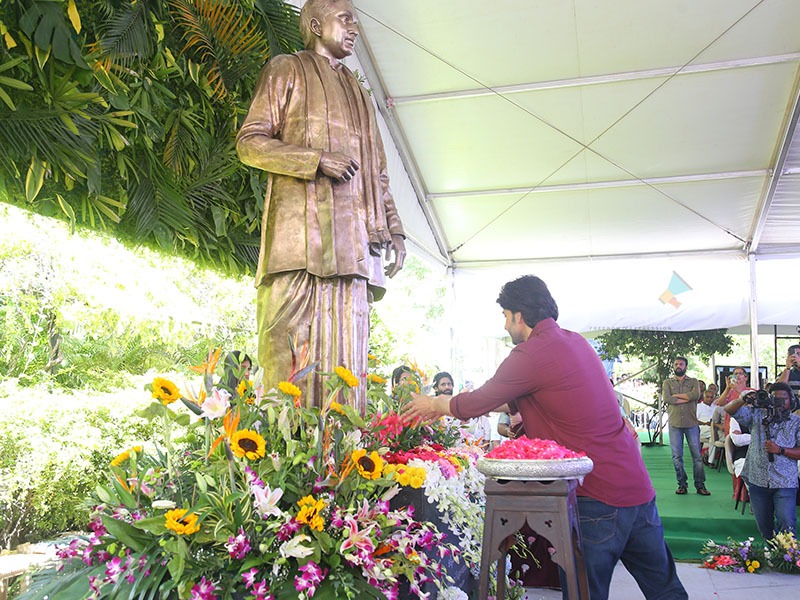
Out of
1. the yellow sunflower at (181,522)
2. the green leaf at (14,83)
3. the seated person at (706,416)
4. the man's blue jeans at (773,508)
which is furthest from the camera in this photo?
the seated person at (706,416)

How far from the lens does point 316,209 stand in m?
2.83

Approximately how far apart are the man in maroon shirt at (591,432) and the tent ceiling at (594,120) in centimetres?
563

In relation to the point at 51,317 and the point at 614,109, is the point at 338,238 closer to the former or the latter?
the point at 51,317

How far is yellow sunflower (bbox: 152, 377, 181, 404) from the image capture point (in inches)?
82.3

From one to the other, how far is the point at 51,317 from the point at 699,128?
24.8ft

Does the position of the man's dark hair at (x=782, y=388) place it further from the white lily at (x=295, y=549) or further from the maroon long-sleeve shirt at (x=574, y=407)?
the white lily at (x=295, y=549)

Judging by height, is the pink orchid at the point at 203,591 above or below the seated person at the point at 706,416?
above

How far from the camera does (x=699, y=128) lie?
9.41 meters

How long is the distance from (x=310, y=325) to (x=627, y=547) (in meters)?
1.56

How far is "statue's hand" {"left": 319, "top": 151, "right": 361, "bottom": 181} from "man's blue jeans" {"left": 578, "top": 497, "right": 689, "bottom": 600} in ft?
4.96

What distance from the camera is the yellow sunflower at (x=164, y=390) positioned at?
6.86ft

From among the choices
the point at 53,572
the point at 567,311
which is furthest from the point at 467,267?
the point at 53,572

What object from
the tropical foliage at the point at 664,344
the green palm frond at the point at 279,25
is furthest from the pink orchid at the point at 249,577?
the tropical foliage at the point at 664,344

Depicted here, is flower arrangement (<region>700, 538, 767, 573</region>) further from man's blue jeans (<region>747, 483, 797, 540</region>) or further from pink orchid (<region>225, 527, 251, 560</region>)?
pink orchid (<region>225, 527, 251, 560</region>)
